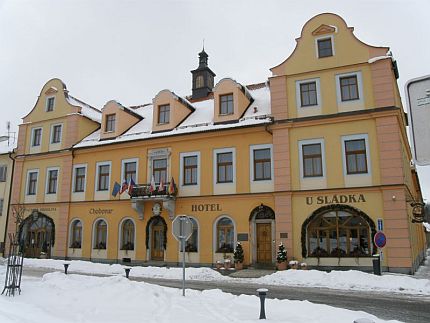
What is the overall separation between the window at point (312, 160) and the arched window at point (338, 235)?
235 centimetres

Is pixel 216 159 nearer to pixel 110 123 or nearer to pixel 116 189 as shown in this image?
pixel 116 189

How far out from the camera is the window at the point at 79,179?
2952 centimetres

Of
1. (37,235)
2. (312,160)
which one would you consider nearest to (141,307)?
(312,160)

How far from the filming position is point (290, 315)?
31.2 feet

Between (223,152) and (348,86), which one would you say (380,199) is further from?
(223,152)

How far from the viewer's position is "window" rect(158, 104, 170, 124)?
27.8 m

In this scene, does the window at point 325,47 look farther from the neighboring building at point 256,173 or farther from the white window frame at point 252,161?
the white window frame at point 252,161

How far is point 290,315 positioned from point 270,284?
25.4 feet

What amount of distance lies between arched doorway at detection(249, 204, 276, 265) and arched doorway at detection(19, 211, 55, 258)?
629 inches

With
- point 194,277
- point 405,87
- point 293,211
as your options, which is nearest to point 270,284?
point 194,277

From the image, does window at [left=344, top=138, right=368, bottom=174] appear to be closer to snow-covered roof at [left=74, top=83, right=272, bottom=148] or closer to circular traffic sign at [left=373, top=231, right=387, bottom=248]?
circular traffic sign at [left=373, top=231, right=387, bottom=248]

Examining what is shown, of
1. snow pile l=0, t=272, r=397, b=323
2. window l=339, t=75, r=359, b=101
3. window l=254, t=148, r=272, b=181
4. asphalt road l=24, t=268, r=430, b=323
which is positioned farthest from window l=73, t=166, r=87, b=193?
window l=339, t=75, r=359, b=101

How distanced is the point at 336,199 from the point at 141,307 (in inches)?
538

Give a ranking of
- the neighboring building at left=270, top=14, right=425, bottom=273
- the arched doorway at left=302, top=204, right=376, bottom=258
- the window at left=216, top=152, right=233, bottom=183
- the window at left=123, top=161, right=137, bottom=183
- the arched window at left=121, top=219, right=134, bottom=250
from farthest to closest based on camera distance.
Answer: the window at left=123, top=161, right=137, bottom=183 < the arched window at left=121, top=219, right=134, bottom=250 < the window at left=216, top=152, right=233, bottom=183 < the arched doorway at left=302, top=204, right=376, bottom=258 < the neighboring building at left=270, top=14, right=425, bottom=273
